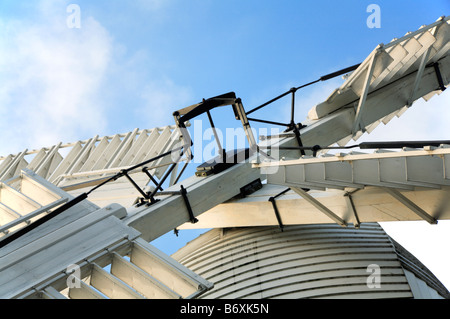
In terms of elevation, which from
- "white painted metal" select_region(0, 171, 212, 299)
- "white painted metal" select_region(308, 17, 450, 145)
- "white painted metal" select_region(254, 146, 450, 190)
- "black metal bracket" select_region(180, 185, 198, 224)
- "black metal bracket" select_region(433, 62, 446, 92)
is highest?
"black metal bracket" select_region(433, 62, 446, 92)

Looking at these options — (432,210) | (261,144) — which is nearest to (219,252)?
(261,144)

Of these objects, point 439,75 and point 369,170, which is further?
point 439,75

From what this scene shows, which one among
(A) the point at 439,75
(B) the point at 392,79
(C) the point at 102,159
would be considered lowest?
(B) the point at 392,79

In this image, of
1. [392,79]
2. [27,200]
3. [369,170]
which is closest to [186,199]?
[27,200]

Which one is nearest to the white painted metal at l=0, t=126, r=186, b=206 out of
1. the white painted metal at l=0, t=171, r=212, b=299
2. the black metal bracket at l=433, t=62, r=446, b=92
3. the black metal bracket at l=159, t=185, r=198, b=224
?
the black metal bracket at l=159, t=185, r=198, b=224

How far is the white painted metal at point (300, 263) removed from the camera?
33.9 ft

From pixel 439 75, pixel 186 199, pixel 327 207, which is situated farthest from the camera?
pixel 439 75

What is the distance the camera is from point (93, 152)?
1823 centimetres

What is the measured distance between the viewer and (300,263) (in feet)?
36.1

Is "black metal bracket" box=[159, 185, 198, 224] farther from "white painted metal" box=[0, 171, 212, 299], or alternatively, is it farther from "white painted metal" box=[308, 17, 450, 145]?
"white painted metal" box=[308, 17, 450, 145]

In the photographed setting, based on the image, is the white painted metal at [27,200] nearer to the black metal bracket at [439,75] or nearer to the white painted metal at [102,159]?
the white painted metal at [102,159]

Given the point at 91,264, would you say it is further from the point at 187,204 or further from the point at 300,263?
the point at 300,263

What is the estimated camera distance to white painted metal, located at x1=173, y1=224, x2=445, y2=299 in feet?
33.9
